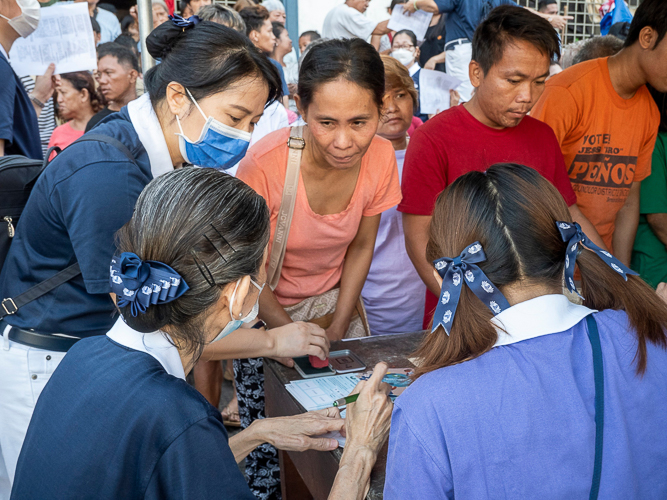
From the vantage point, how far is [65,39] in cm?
271

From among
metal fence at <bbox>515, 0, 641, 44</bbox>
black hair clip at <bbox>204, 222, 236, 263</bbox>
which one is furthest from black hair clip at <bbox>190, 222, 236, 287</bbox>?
metal fence at <bbox>515, 0, 641, 44</bbox>

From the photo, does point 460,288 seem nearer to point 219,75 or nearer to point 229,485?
point 229,485

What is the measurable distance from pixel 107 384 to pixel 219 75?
0.96m

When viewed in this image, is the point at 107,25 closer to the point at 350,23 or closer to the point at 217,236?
the point at 350,23

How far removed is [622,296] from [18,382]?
1.48 metres

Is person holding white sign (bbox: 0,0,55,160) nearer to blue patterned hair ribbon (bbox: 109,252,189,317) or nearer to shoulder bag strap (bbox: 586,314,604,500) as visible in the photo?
blue patterned hair ribbon (bbox: 109,252,189,317)

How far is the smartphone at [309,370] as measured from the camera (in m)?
1.73

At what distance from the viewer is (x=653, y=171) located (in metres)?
2.68

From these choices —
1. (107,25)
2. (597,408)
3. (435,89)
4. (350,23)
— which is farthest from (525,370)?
(107,25)

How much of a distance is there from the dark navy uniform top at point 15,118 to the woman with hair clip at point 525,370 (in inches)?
67.6

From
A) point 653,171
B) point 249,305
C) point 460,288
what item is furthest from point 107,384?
point 653,171

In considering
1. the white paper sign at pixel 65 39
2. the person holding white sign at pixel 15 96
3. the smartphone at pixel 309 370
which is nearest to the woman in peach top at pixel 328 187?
the smartphone at pixel 309 370

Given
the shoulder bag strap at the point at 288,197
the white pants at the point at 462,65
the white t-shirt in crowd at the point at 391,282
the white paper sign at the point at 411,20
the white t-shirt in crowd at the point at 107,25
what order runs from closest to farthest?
the shoulder bag strap at the point at 288,197
the white t-shirt in crowd at the point at 391,282
the white paper sign at the point at 411,20
the white pants at the point at 462,65
the white t-shirt in crowd at the point at 107,25

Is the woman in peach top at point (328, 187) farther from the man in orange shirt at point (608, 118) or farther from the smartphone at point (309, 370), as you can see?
the man in orange shirt at point (608, 118)
